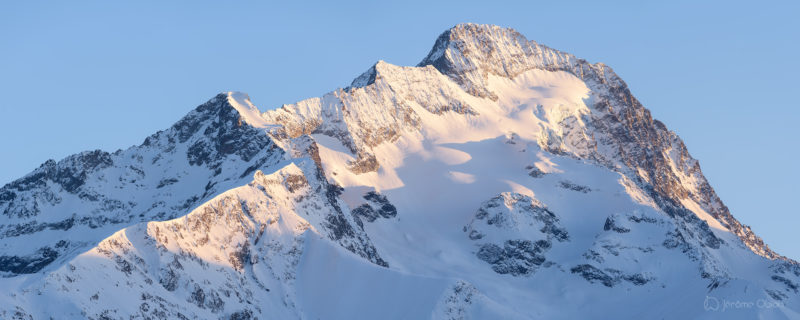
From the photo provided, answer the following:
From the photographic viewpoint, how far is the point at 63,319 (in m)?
192

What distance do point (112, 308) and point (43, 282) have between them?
10.0 metres

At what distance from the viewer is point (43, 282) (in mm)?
196875

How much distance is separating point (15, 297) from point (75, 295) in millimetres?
9252

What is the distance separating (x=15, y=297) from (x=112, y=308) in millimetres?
14033

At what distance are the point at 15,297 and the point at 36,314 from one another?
389 centimetres

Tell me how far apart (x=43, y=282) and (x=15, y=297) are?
607 centimetres

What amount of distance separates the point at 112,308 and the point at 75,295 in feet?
17.6

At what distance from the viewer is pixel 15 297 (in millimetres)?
191500

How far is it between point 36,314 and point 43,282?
749 centimetres

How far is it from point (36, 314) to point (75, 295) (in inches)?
340

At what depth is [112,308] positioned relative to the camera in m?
200

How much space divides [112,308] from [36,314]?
12.3 metres

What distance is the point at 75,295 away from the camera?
19812 cm
